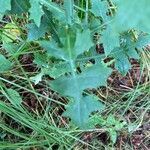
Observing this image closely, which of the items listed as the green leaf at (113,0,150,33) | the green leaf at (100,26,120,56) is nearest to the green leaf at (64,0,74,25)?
the green leaf at (100,26,120,56)

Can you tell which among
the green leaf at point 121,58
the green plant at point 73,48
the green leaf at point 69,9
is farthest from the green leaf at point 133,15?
the green leaf at point 121,58

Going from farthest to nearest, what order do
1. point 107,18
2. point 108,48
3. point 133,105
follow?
point 133,105
point 107,18
point 108,48

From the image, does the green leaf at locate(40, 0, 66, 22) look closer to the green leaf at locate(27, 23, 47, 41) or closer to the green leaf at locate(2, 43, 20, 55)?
the green leaf at locate(27, 23, 47, 41)

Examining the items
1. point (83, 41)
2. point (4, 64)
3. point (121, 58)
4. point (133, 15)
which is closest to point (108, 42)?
point (83, 41)

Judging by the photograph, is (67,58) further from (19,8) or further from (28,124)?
(28,124)

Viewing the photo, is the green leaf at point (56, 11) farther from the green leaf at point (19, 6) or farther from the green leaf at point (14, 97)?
the green leaf at point (14, 97)

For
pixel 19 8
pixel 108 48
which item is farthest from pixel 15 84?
pixel 108 48

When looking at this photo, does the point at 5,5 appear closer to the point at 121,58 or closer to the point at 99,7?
the point at 99,7
